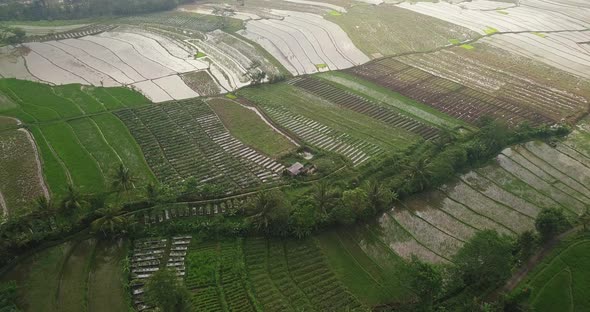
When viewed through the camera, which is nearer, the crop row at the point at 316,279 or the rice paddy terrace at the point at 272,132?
the crop row at the point at 316,279

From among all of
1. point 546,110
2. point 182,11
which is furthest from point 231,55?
point 546,110

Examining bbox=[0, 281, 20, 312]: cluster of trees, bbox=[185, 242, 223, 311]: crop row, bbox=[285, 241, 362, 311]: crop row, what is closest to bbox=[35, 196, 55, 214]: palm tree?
bbox=[0, 281, 20, 312]: cluster of trees

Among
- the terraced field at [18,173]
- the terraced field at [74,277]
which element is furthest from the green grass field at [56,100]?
the terraced field at [74,277]

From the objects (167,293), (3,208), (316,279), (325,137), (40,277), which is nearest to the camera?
(167,293)

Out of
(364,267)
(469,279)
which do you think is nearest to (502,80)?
(469,279)

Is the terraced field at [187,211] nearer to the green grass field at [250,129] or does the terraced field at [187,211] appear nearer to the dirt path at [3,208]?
the green grass field at [250,129]

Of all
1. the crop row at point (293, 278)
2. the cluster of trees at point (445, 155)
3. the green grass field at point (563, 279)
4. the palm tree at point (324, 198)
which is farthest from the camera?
the cluster of trees at point (445, 155)

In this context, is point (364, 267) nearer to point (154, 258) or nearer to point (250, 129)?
point (154, 258)
